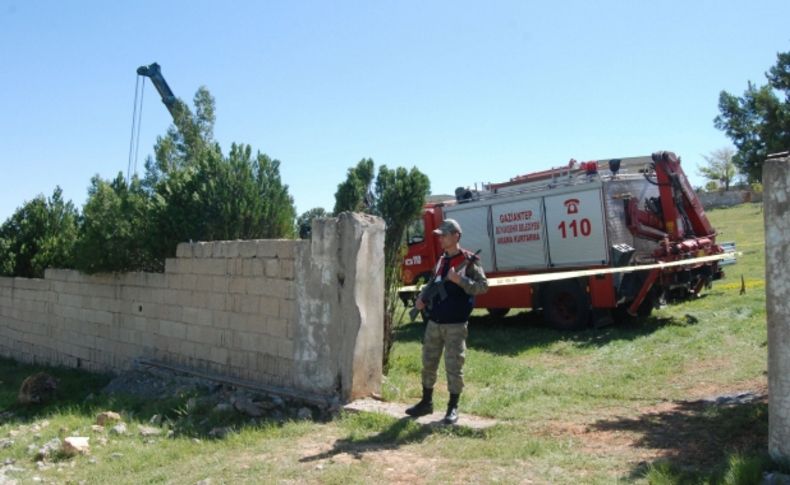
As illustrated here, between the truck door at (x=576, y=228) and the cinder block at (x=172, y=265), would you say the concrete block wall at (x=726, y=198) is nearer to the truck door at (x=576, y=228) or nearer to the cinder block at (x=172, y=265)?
the truck door at (x=576, y=228)

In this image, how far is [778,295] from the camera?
4148 millimetres

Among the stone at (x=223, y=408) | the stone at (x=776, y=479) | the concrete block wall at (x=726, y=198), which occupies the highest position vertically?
the concrete block wall at (x=726, y=198)

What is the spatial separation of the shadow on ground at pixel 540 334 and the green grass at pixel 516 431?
0.25 metres

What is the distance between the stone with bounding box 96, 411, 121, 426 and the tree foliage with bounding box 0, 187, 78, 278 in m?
6.52

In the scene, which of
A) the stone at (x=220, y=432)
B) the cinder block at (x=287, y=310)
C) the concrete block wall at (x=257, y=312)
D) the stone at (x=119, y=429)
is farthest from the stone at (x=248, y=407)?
the stone at (x=119, y=429)

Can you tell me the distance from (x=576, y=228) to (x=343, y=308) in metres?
5.78

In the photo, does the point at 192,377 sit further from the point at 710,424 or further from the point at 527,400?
the point at 710,424

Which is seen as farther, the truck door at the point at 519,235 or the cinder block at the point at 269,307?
the truck door at the point at 519,235

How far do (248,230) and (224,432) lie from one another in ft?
11.8

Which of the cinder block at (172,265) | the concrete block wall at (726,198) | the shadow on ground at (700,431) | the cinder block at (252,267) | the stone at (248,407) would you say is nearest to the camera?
the shadow on ground at (700,431)

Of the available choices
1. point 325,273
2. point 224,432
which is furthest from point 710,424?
point 224,432

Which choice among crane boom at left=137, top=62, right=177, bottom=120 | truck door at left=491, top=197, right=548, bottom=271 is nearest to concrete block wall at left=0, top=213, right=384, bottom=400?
truck door at left=491, top=197, right=548, bottom=271

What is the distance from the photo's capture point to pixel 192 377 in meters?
8.60

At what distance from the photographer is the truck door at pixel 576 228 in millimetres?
10977
